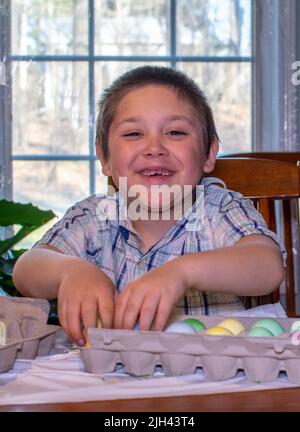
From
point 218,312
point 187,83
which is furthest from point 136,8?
point 218,312

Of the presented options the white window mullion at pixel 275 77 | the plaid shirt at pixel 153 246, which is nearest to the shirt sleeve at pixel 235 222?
the plaid shirt at pixel 153 246

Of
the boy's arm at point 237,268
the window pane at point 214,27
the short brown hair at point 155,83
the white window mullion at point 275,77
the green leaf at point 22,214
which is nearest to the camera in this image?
the boy's arm at point 237,268

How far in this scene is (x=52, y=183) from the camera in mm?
3039

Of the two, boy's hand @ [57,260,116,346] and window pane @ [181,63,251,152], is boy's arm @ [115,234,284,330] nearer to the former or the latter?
boy's hand @ [57,260,116,346]

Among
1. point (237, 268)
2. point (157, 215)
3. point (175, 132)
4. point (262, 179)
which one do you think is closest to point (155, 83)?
point (175, 132)

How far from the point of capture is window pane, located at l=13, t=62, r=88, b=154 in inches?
117

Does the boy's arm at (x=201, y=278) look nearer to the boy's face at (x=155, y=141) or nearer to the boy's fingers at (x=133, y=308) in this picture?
the boy's fingers at (x=133, y=308)

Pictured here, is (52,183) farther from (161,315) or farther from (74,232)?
(161,315)

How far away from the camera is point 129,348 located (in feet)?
2.38

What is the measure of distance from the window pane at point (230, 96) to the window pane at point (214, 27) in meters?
0.06

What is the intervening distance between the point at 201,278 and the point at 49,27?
220cm

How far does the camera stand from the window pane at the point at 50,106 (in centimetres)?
297
